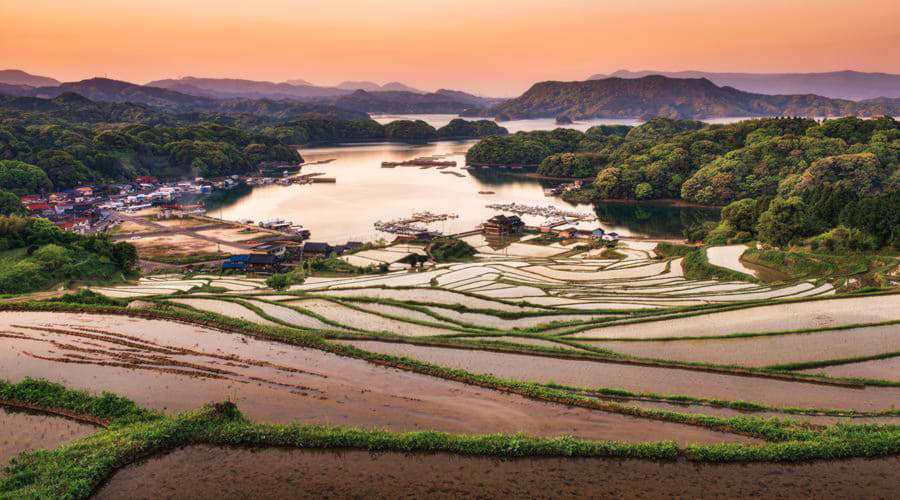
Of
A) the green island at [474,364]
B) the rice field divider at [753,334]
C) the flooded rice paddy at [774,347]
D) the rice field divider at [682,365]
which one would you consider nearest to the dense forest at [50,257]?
the green island at [474,364]

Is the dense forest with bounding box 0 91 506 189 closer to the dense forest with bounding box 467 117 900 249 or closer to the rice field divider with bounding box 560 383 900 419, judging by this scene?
the dense forest with bounding box 467 117 900 249

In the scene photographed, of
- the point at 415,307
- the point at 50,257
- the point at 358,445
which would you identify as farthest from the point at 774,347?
the point at 50,257

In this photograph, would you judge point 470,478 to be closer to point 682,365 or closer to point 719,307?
point 682,365

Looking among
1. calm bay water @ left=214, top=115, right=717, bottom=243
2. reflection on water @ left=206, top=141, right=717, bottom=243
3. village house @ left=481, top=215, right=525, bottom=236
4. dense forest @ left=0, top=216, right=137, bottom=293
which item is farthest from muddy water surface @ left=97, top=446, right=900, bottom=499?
village house @ left=481, top=215, right=525, bottom=236

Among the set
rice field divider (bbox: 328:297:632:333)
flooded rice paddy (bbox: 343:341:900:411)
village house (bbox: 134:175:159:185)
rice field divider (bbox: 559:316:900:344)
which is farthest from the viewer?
village house (bbox: 134:175:159:185)

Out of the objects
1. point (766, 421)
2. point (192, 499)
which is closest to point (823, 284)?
point (766, 421)

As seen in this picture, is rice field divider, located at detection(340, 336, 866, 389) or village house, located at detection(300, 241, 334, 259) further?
village house, located at detection(300, 241, 334, 259)

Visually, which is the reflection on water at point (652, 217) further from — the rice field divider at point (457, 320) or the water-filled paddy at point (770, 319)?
the rice field divider at point (457, 320)

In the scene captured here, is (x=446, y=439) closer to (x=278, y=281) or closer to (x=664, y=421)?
(x=664, y=421)
